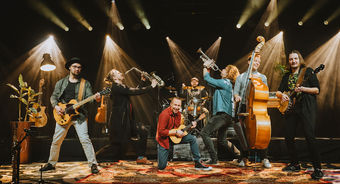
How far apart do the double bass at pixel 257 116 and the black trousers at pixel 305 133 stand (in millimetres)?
646

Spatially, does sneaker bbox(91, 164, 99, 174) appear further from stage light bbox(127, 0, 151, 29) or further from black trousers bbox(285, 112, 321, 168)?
stage light bbox(127, 0, 151, 29)

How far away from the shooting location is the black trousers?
391 centimetres

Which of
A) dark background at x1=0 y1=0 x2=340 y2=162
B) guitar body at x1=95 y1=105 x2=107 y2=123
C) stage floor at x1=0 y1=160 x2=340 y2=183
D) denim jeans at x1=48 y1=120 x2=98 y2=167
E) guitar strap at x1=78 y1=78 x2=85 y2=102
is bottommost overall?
stage floor at x1=0 y1=160 x2=340 y2=183

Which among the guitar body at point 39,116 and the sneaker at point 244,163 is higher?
the guitar body at point 39,116

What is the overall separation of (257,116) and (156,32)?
6214 mm

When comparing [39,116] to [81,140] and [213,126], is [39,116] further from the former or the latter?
[213,126]

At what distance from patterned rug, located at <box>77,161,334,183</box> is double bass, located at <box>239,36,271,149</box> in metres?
0.55

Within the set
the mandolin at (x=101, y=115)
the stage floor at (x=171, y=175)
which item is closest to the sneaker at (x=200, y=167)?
the stage floor at (x=171, y=175)

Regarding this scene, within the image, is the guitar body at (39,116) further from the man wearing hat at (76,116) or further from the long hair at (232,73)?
the long hair at (232,73)

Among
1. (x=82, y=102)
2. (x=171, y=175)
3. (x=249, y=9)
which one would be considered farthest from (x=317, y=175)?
(x=249, y=9)

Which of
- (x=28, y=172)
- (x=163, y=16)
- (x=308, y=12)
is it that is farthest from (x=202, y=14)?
(x=28, y=172)

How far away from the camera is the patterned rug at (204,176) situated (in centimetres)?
379

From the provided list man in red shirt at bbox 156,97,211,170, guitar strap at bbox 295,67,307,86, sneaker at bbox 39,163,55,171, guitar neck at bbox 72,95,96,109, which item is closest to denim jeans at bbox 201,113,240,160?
man in red shirt at bbox 156,97,211,170

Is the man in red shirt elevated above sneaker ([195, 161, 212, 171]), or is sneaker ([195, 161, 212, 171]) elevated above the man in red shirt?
the man in red shirt
